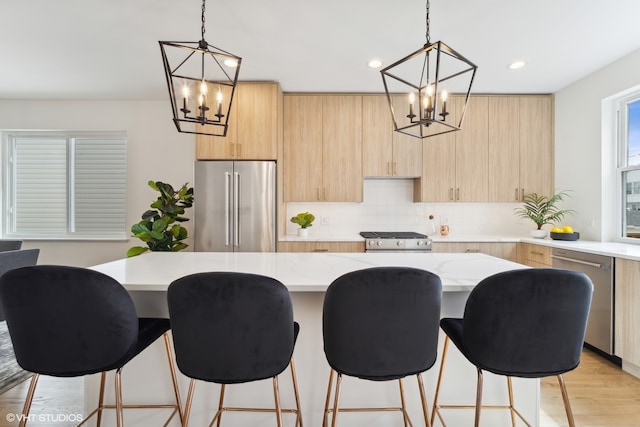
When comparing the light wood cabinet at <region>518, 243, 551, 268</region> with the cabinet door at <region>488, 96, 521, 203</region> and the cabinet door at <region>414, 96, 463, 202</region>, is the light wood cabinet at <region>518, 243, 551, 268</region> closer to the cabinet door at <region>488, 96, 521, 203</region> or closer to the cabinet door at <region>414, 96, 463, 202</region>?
the cabinet door at <region>488, 96, 521, 203</region>

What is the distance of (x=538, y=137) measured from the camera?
379 cm

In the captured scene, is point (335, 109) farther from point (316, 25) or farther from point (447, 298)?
point (447, 298)

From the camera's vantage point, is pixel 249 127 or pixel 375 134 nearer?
pixel 249 127

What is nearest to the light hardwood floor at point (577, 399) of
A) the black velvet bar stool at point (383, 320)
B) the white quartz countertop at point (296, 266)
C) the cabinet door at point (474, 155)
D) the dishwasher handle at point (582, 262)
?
the dishwasher handle at point (582, 262)

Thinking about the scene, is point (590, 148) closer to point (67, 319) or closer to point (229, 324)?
point (229, 324)

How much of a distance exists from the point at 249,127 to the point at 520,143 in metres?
3.11

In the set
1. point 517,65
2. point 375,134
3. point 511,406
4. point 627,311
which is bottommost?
point 511,406

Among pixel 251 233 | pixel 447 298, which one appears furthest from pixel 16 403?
pixel 447 298

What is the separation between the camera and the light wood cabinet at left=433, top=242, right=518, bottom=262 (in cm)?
346

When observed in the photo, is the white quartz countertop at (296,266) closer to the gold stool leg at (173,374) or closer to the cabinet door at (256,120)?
the gold stool leg at (173,374)

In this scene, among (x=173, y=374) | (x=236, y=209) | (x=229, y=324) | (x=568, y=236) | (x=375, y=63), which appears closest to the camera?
(x=229, y=324)

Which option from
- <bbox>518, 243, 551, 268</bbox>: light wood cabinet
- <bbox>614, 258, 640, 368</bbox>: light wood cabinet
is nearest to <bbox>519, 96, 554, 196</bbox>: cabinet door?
<bbox>518, 243, 551, 268</bbox>: light wood cabinet

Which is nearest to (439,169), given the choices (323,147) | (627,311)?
(323,147)

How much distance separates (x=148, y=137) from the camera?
408 cm
